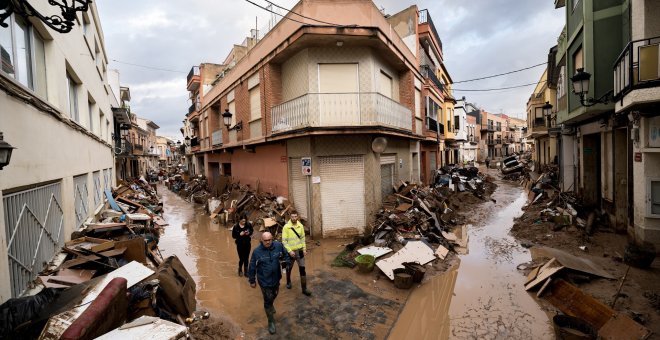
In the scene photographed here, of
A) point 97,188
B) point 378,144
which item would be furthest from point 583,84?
point 97,188

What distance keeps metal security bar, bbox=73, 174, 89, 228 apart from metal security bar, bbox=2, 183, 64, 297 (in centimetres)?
170

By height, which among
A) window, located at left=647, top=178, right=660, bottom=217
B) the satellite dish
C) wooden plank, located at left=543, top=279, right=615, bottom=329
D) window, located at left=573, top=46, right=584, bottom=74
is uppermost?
window, located at left=573, top=46, right=584, bottom=74

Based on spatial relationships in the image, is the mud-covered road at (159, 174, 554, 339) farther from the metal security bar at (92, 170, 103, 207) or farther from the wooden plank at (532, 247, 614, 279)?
the metal security bar at (92, 170, 103, 207)

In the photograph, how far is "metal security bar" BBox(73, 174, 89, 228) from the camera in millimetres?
7458

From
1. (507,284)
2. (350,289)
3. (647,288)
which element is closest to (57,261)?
(350,289)

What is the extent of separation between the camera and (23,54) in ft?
16.5

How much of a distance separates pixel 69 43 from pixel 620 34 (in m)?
15.3

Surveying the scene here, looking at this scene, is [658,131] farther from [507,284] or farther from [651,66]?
[507,284]

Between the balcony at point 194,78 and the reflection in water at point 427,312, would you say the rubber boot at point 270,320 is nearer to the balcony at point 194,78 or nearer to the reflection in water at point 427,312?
the reflection in water at point 427,312

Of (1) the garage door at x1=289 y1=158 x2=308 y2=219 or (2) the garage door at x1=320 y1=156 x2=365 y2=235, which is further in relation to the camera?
(1) the garage door at x1=289 y1=158 x2=308 y2=219

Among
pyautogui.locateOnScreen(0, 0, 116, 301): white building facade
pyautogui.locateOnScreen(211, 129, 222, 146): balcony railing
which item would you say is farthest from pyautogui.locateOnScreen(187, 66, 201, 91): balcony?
pyautogui.locateOnScreen(0, 0, 116, 301): white building facade

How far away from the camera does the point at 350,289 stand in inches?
261

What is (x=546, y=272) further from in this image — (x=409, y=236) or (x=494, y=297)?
(x=409, y=236)

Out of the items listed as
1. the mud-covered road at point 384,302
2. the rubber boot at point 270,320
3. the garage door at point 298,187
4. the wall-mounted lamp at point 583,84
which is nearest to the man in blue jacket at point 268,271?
the rubber boot at point 270,320
